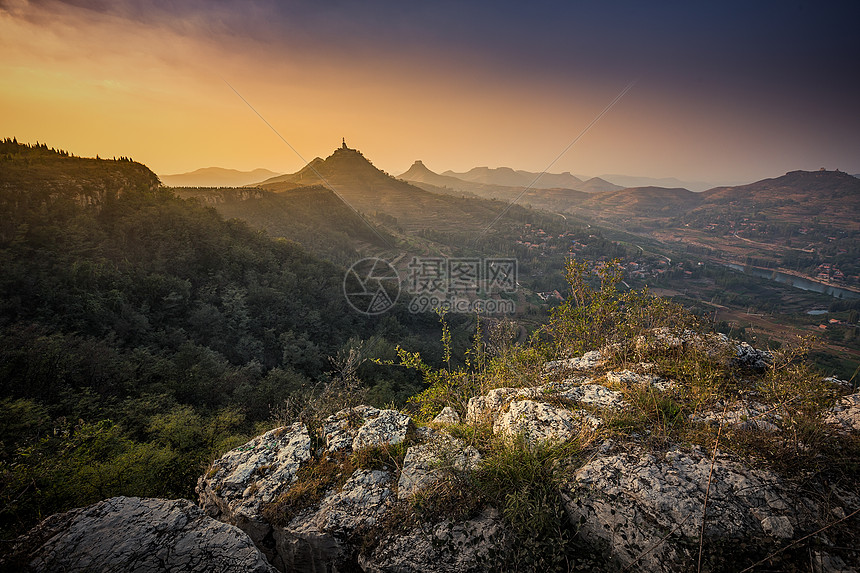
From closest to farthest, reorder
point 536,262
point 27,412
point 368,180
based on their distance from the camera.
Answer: point 27,412 < point 536,262 < point 368,180

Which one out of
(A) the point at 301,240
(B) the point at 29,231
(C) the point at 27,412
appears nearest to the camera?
(C) the point at 27,412

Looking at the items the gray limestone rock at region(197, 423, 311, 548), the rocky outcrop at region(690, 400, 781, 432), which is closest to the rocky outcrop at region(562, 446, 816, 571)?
the rocky outcrop at region(690, 400, 781, 432)

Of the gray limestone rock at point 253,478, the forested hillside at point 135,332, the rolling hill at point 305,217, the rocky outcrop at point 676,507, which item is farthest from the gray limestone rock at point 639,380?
the rolling hill at point 305,217

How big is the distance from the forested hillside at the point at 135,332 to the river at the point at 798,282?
12221 centimetres

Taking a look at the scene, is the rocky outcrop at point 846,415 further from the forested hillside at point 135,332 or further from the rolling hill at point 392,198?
the rolling hill at point 392,198

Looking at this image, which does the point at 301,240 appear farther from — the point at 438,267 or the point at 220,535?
the point at 220,535

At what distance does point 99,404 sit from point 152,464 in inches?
220

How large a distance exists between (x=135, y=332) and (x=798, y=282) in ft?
486

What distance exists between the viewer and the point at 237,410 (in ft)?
37.2

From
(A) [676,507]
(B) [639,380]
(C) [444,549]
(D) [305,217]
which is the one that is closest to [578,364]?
(B) [639,380]

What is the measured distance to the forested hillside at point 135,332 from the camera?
659 centimetres

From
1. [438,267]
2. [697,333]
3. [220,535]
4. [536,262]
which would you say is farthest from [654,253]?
[220,535]

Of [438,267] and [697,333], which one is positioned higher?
[697,333]

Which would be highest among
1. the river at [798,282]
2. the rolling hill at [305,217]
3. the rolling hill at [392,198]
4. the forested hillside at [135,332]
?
the rolling hill at [392,198]
